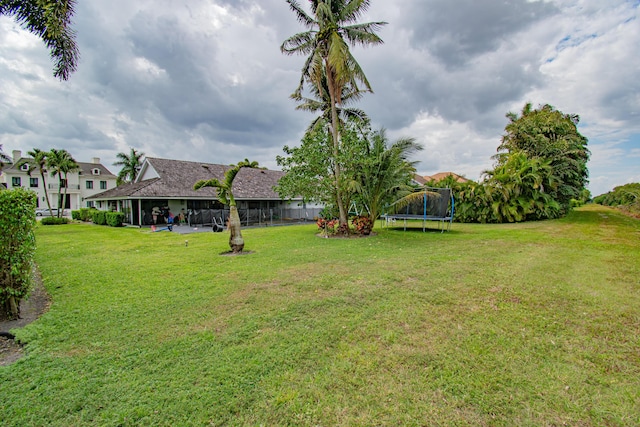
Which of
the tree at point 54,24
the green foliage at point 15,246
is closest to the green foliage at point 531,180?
the tree at point 54,24

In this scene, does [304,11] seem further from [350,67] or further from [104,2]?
[104,2]

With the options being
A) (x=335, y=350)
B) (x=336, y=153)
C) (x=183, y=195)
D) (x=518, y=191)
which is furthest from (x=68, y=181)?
(x=518, y=191)

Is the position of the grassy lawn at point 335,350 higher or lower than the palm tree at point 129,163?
lower

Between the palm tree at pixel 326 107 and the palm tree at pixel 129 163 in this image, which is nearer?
the palm tree at pixel 326 107

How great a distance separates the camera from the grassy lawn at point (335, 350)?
217 cm

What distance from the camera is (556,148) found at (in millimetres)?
21656

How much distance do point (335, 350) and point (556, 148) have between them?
26.4 meters

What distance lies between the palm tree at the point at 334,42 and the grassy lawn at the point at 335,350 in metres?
7.71

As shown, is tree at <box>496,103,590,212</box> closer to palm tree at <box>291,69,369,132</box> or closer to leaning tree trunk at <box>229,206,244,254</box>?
palm tree at <box>291,69,369,132</box>

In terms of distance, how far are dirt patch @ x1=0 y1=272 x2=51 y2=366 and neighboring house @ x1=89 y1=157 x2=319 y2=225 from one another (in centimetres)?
1368

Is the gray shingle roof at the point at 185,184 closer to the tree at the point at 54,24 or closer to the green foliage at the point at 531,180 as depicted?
the tree at the point at 54,24

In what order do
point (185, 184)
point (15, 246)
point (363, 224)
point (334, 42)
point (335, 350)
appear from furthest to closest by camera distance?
point (185, 184) → point (363, 224) → point (334, 42) → point (15, 246) → point (335, 350)

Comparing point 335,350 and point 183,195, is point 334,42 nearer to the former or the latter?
point 335,350

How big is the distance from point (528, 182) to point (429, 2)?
45.1 feet
